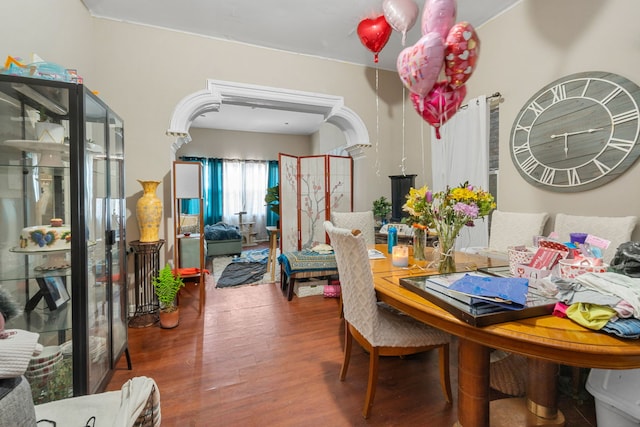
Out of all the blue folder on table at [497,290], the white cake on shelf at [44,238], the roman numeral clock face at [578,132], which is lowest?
the blue folder on table at [497,290]

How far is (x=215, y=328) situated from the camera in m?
2.63

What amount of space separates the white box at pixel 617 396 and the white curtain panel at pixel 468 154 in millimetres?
1875

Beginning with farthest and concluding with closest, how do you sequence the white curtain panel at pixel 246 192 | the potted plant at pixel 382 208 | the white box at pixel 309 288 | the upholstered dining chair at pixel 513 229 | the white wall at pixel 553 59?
the white curtain panel at pixel 246 192 < the potted plant at pixel 382 208 < the white box at pixel 309 288 < the upholstered dining chair at pixel 513 229 < the white wall at pixel 553 59

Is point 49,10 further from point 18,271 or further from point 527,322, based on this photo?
point 527,322

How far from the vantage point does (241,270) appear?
4.76 m

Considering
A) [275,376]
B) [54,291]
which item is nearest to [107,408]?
[54,291]

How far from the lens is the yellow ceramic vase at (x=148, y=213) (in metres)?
2.64

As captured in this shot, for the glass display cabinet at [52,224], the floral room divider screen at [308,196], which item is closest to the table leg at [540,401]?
the glass display cabinet at [52,224]

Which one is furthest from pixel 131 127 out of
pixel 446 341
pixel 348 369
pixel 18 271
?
pixel 446 341

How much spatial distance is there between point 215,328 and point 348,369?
4.32 feet

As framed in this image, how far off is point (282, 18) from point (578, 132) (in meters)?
2.87

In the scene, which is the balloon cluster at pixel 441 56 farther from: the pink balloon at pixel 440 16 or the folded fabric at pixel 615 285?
the folded fabric at pixel 615 285

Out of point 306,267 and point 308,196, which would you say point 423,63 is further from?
point 308,196

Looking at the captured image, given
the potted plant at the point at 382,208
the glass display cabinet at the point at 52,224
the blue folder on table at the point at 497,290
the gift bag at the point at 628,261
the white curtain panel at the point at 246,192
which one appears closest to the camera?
the blue folder on table at the point at 497,290
